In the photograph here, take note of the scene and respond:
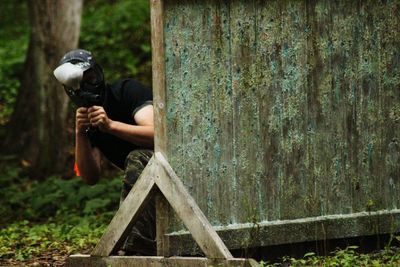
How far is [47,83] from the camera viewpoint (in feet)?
43.3

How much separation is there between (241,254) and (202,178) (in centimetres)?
69

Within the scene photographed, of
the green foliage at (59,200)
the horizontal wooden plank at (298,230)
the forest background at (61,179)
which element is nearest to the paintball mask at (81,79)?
the forest background at (61,179)

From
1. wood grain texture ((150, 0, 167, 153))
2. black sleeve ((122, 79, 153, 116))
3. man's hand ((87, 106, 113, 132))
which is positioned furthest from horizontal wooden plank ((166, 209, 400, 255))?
black sleeve ((122, 79, 153, 116))

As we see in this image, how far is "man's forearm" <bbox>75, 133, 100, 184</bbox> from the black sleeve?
43 centimetres

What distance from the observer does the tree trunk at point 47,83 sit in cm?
1293

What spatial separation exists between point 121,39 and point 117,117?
12092 mm

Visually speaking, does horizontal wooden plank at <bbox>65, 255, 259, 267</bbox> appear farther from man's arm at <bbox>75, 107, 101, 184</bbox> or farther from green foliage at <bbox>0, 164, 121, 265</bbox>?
green foliage at <bbox>0, 164, 121, 265</bbox>

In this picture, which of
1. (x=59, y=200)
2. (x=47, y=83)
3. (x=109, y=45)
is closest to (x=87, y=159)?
(x=59, y=200)

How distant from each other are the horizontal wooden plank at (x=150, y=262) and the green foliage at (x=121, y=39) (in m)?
10.6

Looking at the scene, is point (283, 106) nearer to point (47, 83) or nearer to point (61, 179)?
point (61, 179)

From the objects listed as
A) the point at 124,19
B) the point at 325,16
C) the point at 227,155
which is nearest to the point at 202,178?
the point at 227,155

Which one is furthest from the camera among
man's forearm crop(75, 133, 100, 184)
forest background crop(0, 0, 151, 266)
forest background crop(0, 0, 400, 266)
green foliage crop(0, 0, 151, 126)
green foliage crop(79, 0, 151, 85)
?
green foliage crop(79, 0, 151, 85)

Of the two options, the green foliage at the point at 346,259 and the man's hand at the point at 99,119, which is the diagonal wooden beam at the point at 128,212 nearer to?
the man's hand at the point at 99,119

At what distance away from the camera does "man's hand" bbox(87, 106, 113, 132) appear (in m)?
6.38
